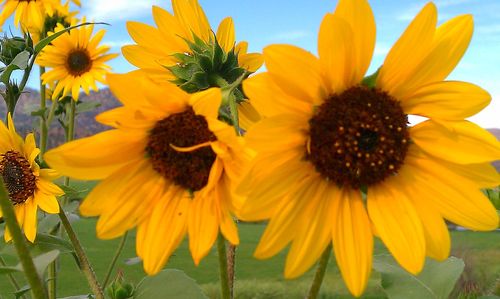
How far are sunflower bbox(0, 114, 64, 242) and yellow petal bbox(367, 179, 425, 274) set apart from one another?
0.83 metres

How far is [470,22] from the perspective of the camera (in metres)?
0.72

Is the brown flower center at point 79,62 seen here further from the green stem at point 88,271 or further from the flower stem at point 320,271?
the flower stem at point 320,271

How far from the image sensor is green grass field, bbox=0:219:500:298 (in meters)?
2.99

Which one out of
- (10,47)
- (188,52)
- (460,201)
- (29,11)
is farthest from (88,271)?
(29,11)

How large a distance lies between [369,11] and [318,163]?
19 centimetres

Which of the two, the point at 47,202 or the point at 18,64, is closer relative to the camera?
the point at 18,64

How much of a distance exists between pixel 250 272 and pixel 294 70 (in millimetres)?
2876

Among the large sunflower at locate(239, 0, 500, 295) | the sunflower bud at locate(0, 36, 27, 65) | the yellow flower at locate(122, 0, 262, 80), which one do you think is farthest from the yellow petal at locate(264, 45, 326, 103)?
the sunflower bud at locate(0, 36, 27, 65)

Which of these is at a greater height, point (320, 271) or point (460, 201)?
point (460, 201)

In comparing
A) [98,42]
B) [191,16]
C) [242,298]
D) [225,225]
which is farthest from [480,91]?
[98,42]

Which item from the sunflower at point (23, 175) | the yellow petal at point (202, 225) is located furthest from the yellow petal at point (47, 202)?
the yellow petal at point (202, 225)

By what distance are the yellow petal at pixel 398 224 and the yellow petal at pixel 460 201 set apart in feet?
0.11

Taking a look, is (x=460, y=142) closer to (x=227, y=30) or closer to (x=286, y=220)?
(x=286, y=220)

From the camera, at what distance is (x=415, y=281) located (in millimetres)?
1140
